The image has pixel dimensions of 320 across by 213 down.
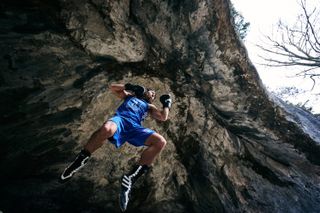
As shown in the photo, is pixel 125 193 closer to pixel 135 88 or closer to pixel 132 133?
pixel 132 133

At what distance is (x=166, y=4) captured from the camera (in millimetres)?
5551

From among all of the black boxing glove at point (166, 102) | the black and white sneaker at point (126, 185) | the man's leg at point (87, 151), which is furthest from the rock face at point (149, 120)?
the black and white sneaker at point (126, 185)

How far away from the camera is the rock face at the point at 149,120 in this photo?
17.5 feet

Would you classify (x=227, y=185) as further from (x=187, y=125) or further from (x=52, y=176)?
(x=52, y=176)

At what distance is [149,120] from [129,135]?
2.12 m

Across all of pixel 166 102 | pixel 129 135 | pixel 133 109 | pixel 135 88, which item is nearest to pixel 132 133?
pixel 129 135

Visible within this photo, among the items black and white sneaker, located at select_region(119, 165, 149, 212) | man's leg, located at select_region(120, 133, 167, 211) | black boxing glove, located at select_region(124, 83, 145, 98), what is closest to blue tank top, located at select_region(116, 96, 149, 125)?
black boxing glove, located at select_region(124, 83, 145, 98)

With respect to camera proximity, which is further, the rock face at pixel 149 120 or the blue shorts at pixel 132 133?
the rock face at pixel 149 120

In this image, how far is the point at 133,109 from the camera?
507 centimetres

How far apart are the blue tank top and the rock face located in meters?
1.15

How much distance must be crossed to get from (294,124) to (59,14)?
19.1 feet

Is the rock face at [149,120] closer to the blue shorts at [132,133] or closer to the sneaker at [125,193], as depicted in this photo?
the blue shorts at [132,133]

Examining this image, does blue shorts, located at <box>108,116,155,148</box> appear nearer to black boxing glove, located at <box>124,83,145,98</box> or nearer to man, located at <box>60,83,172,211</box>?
man, located at <box>60,83,172,211</box>

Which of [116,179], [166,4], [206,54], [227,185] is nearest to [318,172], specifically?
[227,185]
